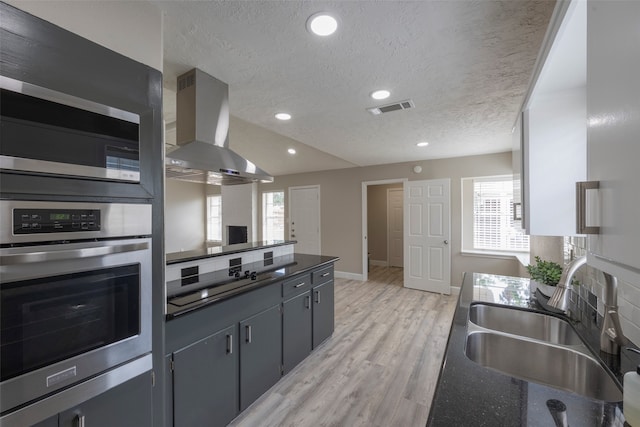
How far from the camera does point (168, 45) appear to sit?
160 centimetres

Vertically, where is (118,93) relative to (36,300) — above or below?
above

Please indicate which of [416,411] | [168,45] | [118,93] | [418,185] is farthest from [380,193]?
[118,93]

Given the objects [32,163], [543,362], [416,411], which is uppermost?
[32,163]

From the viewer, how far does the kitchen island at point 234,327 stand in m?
1.46

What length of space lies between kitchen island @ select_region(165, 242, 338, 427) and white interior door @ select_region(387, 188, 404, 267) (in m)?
4.74

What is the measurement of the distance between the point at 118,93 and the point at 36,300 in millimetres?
738

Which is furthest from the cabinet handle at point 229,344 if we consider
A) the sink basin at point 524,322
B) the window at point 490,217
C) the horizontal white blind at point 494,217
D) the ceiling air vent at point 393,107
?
the horizontal white blind at point 494,217

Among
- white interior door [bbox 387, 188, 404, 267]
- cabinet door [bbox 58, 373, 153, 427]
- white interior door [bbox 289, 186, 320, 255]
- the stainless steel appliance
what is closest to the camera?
the stainless steel appliance

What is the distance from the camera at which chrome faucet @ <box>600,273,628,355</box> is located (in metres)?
1.01

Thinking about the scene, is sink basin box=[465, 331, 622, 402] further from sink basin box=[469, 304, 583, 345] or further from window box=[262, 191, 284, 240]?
window box=[262, 191, 284, 240]

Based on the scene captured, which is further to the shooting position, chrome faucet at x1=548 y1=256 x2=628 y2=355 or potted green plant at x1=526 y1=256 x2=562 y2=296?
potted green plant at x1=526 y1=256 x2=562 y2=296

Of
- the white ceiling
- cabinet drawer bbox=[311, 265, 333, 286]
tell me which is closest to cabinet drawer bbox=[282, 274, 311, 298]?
cabinet drawer bbox=[311, 265, 333, 286]

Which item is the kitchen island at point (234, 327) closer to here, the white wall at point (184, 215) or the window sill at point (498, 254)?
the window sill at point (498, 254)

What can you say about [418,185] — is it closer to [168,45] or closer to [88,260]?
[168,45]
